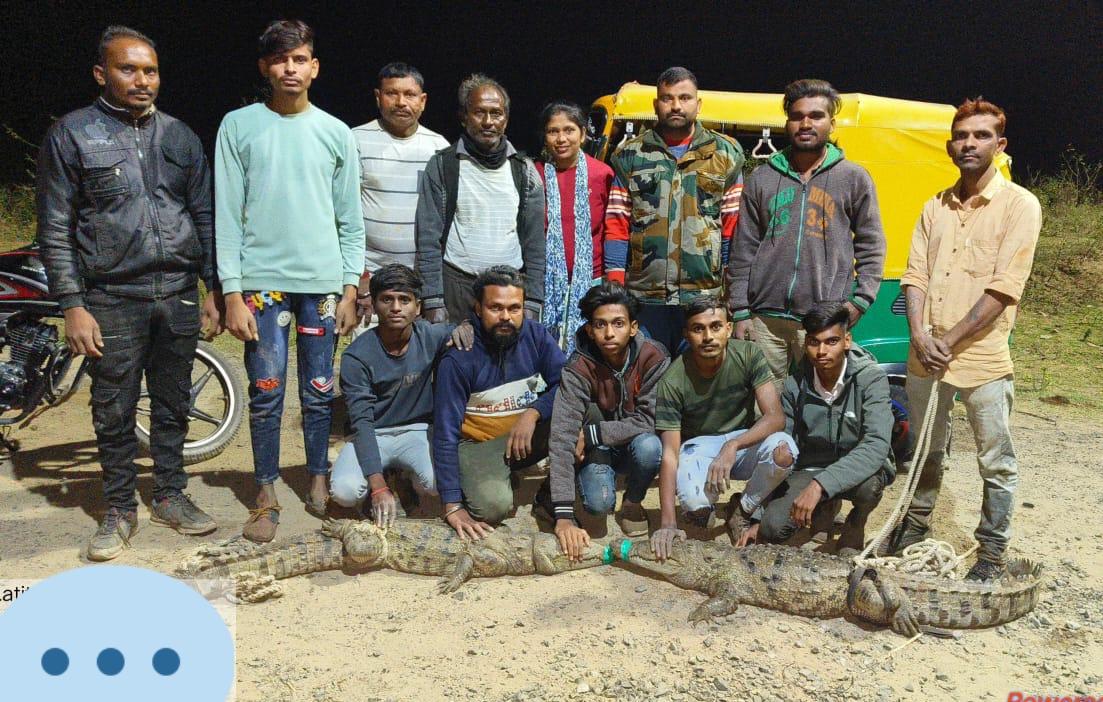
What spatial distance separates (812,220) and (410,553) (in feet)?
7.70

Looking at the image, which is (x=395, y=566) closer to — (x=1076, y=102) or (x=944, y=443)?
(x=944, y=443)

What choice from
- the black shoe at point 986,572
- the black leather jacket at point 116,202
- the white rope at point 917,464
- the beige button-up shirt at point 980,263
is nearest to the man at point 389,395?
the black leather jacket at point 116,202

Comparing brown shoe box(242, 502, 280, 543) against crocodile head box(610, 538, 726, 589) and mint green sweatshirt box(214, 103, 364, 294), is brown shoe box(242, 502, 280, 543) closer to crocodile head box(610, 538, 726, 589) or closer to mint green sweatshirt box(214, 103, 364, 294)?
mint green sweatshirt box(214, 103, 364, 294)

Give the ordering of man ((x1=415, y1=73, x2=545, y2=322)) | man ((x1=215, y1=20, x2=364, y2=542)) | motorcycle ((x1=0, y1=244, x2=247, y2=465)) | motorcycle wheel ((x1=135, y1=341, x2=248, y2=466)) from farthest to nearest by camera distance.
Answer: motorcycle wheel ((x1=135, y1=341, x2=248, y2=466)) → motorcycle ((x1=0, y1=244, x2=247, y2=465)) → man ((x1=415, y1=73, x2=545, y2=322)) → man ((x1=215, y1=20, x2=364, y2=542))

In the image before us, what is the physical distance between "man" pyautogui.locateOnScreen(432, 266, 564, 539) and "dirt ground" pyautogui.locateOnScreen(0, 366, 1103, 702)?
0.44 metres

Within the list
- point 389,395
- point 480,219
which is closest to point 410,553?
point 389,395

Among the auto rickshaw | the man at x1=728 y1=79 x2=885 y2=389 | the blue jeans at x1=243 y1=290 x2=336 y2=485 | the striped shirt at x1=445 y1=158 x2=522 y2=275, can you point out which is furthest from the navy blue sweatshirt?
the auto rickshaw

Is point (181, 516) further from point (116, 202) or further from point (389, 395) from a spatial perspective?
point (116, 202)

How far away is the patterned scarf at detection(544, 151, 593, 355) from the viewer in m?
4.23

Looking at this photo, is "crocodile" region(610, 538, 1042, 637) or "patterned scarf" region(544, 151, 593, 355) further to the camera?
"patterned scarf" region(544, 151, 593, 355)

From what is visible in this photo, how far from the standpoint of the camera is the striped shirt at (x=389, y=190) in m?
4.07

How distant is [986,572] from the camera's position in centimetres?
345

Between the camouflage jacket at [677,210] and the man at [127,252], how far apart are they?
2023 millimetres
